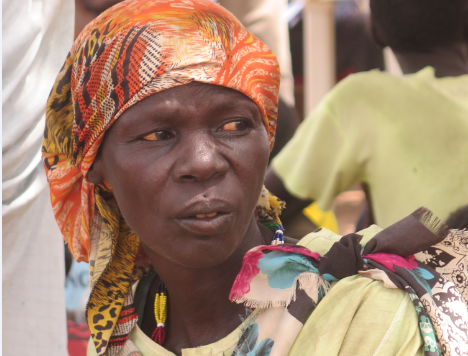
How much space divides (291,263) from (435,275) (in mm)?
325

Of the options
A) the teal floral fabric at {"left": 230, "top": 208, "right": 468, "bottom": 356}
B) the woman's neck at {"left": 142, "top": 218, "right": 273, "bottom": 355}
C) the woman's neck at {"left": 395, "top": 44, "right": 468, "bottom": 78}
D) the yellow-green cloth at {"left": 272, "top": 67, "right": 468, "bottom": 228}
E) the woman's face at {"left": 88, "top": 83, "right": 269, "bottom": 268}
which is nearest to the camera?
the teal floral fabric at {"left": 230, "top": 208, "right": 468, "bottom": 356}

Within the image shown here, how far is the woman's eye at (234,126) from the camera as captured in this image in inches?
57.8

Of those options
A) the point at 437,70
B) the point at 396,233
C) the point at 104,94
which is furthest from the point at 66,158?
the point at 437,70

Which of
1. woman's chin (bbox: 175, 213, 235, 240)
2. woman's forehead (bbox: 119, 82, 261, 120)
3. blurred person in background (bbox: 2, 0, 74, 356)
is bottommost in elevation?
blurred person in background (bbox: 2, 0, 74, 356)

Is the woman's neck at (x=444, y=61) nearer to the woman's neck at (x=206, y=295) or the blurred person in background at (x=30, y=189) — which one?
the woman's neck at (x=206, y=295)

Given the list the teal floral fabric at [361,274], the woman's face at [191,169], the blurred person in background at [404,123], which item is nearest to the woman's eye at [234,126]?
the woman's face at [191,169]

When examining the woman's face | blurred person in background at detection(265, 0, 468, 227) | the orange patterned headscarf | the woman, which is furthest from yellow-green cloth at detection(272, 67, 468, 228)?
the woman's face

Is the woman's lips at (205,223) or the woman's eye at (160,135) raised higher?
the woman's eye at (160,135)

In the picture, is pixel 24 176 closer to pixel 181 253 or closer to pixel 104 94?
pixel 104 94

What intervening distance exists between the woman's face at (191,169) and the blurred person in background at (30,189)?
914mm

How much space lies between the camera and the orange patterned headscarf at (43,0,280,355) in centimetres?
145

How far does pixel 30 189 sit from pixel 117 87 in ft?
3.42

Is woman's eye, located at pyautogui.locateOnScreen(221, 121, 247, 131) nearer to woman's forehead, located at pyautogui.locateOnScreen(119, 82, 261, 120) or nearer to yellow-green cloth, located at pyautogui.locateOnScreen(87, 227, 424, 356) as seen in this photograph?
woman's forehead, located at pyautogui.locateOnScreen(119, 82, 261, 120)

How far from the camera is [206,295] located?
166cm
